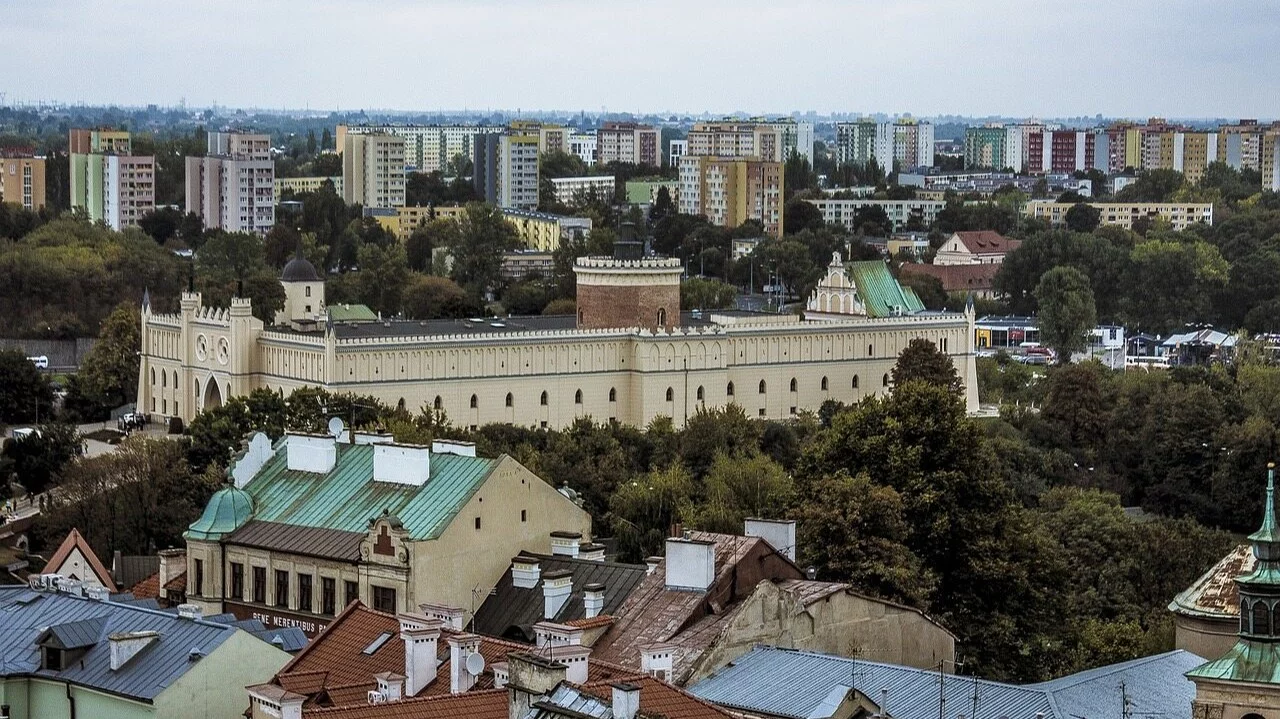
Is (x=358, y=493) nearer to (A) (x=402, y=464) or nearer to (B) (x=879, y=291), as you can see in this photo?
(A) (x=402, y=464)

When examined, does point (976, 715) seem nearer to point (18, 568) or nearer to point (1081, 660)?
point (1081, 660)

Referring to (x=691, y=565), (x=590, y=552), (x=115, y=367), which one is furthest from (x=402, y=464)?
(x=115, y=367)

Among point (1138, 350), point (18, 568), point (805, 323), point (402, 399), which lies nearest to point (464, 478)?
point (18, 568)

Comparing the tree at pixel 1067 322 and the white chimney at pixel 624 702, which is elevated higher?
the white chimney at pixel 624 702

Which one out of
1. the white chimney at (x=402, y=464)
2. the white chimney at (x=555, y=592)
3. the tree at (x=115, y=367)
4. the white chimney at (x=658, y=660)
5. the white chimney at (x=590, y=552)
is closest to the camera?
the white chimney at (x=658, y=660)

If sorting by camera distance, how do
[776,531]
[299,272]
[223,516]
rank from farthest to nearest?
[299,272] → [223,516] → [776,531]

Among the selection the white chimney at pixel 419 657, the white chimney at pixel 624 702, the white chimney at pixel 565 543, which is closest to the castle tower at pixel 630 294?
the white chimney at pixel 565 543

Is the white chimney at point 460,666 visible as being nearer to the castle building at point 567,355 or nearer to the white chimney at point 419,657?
the white chimney at point 419,657
